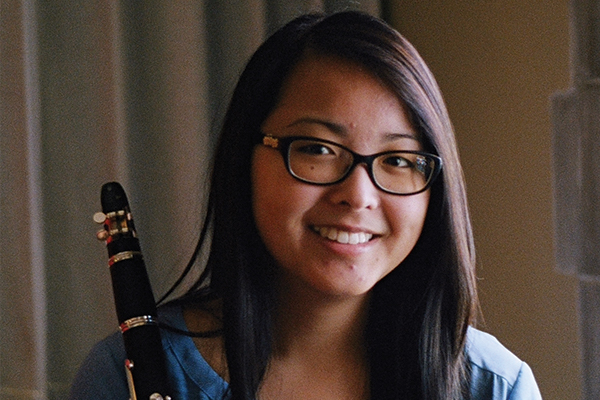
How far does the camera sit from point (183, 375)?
110 centimetres

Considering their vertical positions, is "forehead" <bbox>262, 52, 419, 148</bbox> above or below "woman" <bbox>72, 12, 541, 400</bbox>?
above

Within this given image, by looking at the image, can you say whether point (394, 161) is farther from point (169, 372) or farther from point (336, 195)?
point (169, 372)

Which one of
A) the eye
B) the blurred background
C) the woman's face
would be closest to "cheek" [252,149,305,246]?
the woman's face

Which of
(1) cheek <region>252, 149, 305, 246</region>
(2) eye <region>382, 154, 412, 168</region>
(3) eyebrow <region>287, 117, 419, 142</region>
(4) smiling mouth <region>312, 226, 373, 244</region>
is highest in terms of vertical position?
(3) eyebrow <region>287, 117, 419, 142</region>

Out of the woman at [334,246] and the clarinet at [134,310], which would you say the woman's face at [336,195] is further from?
the clarinet at [134,310]

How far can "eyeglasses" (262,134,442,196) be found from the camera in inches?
39.9

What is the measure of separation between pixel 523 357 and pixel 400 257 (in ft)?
2.61

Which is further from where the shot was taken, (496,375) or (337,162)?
(496,375)

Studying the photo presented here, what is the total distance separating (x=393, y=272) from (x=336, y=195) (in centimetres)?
31

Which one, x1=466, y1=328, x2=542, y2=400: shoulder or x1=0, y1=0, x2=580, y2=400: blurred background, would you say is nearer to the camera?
x1=466, y1=328, x2=542, y2=400: shoulder

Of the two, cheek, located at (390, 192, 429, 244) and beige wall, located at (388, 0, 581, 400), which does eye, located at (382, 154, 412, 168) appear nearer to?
cheek, located at (390, 192, 429, 244)

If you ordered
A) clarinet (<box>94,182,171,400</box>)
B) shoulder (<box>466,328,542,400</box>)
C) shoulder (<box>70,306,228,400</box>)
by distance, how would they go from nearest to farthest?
clarinet (<box>94,182,171,400</box>)
shoulder (<box>70,306,228,400</box>)
shoulder (<box>466,328,542,400</box>)

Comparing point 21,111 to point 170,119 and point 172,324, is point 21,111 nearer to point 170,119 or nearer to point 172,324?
point 170,119

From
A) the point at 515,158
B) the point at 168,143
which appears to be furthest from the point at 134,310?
the point at 515,158
